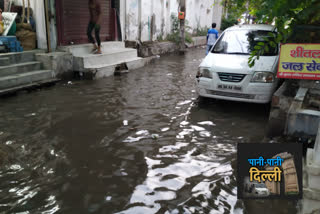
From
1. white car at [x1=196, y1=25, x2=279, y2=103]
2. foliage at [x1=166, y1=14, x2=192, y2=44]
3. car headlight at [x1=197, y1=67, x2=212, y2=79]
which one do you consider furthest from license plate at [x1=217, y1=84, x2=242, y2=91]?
foliage at [x1=166, y1=14, x2=192, y2=44]

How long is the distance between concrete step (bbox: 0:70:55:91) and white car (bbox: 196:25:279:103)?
4.58 meters

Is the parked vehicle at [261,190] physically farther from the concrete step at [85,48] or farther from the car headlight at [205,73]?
the concrete step at [85,48]

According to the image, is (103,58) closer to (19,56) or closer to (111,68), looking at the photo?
(111,68)

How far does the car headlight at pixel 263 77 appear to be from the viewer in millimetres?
5746

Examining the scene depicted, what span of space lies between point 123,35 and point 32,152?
9799 mm

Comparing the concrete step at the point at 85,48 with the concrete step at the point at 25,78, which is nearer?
the concrete step at the point at 25,78

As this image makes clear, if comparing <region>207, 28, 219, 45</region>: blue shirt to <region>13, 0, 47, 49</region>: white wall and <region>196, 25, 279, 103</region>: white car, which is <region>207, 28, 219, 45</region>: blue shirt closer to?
<region>196, 25, 279, 103</region>: white car

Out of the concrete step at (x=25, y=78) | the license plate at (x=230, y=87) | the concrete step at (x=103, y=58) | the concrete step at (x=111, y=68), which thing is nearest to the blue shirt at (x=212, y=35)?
the concrete step at (x=111, y=68)

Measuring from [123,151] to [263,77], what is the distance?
331 cm

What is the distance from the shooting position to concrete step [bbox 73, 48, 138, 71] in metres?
9.13

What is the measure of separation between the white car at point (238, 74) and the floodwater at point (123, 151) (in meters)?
0.48

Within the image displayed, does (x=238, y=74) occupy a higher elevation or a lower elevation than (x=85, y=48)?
lower

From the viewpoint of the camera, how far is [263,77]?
5.79 metres

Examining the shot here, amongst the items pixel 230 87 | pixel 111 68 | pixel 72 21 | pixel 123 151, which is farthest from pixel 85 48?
pixel 123 151
